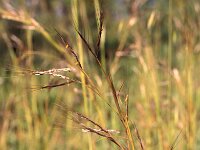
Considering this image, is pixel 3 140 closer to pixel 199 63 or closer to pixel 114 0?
pixel 199 63

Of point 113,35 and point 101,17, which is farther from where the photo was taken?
point 113,35

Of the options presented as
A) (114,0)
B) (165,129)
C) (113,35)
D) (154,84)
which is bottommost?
(165,129)

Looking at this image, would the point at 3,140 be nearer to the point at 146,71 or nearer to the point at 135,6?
the point at 146,71

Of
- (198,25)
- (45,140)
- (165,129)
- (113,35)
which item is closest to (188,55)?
(198,25)

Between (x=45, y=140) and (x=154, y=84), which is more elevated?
(x=154, y=84)

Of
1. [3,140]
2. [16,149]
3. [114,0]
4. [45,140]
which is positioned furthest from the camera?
[114,0]

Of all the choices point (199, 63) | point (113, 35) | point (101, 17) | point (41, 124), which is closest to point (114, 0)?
point (113, 35)

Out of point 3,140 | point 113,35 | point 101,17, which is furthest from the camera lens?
point 113,35

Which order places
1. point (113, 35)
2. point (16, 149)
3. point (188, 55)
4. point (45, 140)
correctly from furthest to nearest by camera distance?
point (113, 35)
point (16, 149)
point (45, 140)
point (188, 55)

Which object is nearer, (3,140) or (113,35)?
(3,140)
